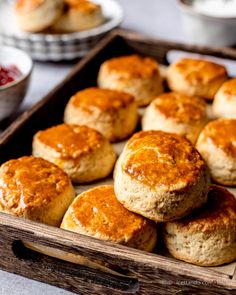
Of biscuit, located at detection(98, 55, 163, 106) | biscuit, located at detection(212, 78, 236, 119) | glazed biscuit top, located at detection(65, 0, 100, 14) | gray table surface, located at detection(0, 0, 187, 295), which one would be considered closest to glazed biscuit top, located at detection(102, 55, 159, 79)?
biscuit, located at detection(98, 55, 163, 106)

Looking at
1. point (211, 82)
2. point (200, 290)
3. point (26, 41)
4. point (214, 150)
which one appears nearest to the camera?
point (200, 290)

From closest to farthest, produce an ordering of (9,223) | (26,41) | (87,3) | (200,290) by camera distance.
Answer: (200,290), (9,223), (26,41), (87,3)

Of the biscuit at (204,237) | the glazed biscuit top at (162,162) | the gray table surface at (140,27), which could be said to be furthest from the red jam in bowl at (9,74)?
the biscuit at (204,237)

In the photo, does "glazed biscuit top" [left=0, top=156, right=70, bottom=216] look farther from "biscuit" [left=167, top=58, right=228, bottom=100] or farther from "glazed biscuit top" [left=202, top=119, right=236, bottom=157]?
"biscuit" [left=167, top=58, right=228, bottom=100]

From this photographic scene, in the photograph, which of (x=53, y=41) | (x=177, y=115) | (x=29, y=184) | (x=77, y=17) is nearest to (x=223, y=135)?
(x=177, y=115)

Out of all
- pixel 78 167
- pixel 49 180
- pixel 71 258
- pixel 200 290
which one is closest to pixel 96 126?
pixel 78 167

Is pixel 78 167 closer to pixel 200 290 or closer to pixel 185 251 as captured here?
pixel 185 251
